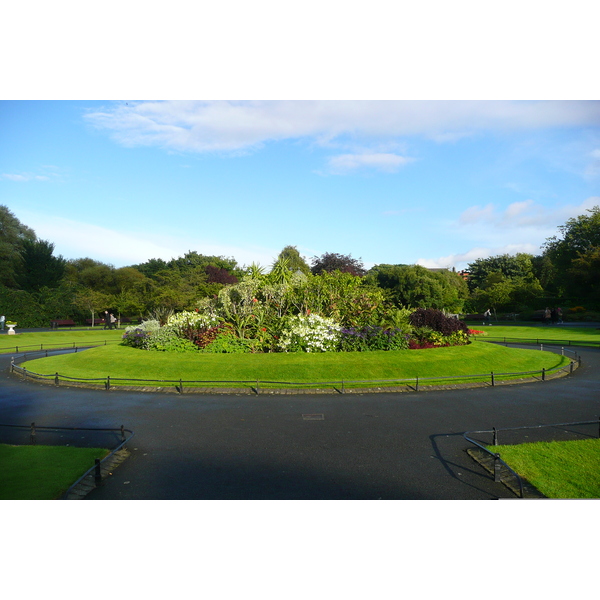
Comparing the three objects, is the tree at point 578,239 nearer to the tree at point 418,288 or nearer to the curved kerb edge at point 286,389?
the tree at point 418,288

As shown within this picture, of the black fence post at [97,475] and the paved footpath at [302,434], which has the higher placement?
the black fence post at [97,475]

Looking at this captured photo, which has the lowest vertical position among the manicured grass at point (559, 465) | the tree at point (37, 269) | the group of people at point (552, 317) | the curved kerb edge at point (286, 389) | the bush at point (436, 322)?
the manicured grass at point (559, 465)

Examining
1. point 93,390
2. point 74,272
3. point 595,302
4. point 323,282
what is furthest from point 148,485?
point 74,272

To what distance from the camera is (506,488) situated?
608 centimetres

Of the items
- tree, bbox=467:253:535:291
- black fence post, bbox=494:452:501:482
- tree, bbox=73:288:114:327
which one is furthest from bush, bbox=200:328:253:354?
tree, bbox=467:253:535:291

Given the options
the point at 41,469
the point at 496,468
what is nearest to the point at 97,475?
the point at 41,469

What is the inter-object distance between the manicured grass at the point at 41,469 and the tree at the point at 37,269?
51665 millimetres

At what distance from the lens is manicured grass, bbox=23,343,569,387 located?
14227 mm

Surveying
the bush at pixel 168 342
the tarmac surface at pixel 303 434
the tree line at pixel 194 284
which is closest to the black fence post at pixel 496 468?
the tarmac surface at pixel 303 434

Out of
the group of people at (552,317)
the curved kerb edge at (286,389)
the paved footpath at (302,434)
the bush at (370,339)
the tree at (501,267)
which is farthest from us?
the tree at (501,267)

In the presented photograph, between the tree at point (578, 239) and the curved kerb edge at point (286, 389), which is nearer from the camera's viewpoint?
the curved kerb edge at point (286, 389)

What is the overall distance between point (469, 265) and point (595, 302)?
35.2 metres

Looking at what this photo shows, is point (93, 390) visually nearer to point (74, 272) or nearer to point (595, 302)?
point (595, 302)

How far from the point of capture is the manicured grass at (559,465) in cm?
597
